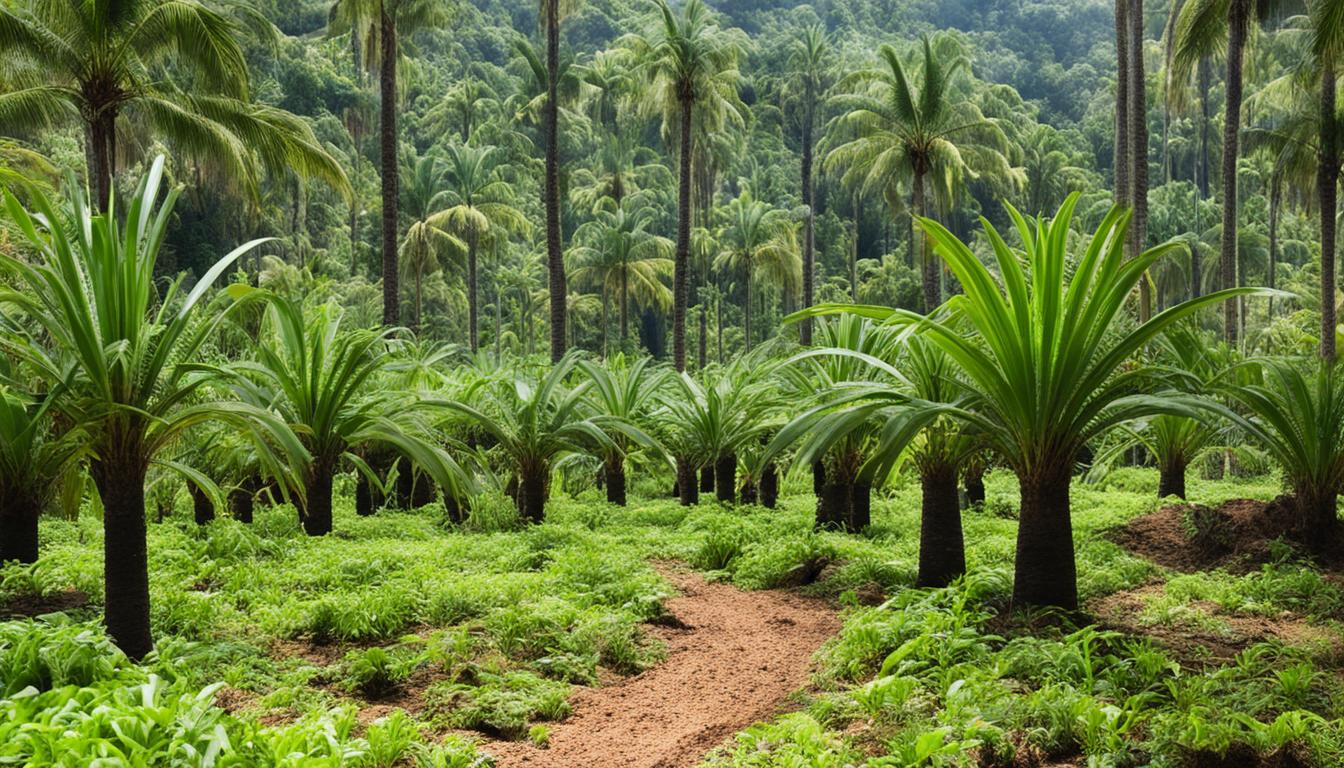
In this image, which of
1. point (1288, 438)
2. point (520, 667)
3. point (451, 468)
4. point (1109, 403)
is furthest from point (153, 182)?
point (1288, 438)

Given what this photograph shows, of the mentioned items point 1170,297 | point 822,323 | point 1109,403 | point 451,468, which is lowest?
point 451,468

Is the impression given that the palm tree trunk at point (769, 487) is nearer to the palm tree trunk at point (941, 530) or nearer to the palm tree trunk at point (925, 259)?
the palm tree trunk at point (941, 530)

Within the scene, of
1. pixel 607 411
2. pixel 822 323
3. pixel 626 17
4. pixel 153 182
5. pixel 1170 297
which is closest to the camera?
pixel 153 182

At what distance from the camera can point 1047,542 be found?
4234 millimetres

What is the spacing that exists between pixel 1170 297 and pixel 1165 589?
3912 cm

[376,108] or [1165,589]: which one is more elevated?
[376,108]

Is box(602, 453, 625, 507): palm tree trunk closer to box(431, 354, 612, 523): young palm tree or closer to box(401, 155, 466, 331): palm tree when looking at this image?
box(431, 354, 612, 523): young palm tree

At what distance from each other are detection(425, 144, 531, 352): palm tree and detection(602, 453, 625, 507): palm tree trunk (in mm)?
20940

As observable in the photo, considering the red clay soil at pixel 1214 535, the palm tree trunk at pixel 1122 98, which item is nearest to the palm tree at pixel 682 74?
the palm tree trunk at pixel 1122 98

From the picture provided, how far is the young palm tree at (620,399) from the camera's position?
9461mm

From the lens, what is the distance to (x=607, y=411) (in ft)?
31.3

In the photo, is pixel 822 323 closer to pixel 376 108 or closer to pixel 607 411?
pixel 607 411

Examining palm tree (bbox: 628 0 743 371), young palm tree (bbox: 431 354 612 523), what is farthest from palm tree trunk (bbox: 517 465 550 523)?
palm tree (bbox: 628 0 743 371)

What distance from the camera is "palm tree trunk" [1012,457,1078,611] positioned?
4188mm
